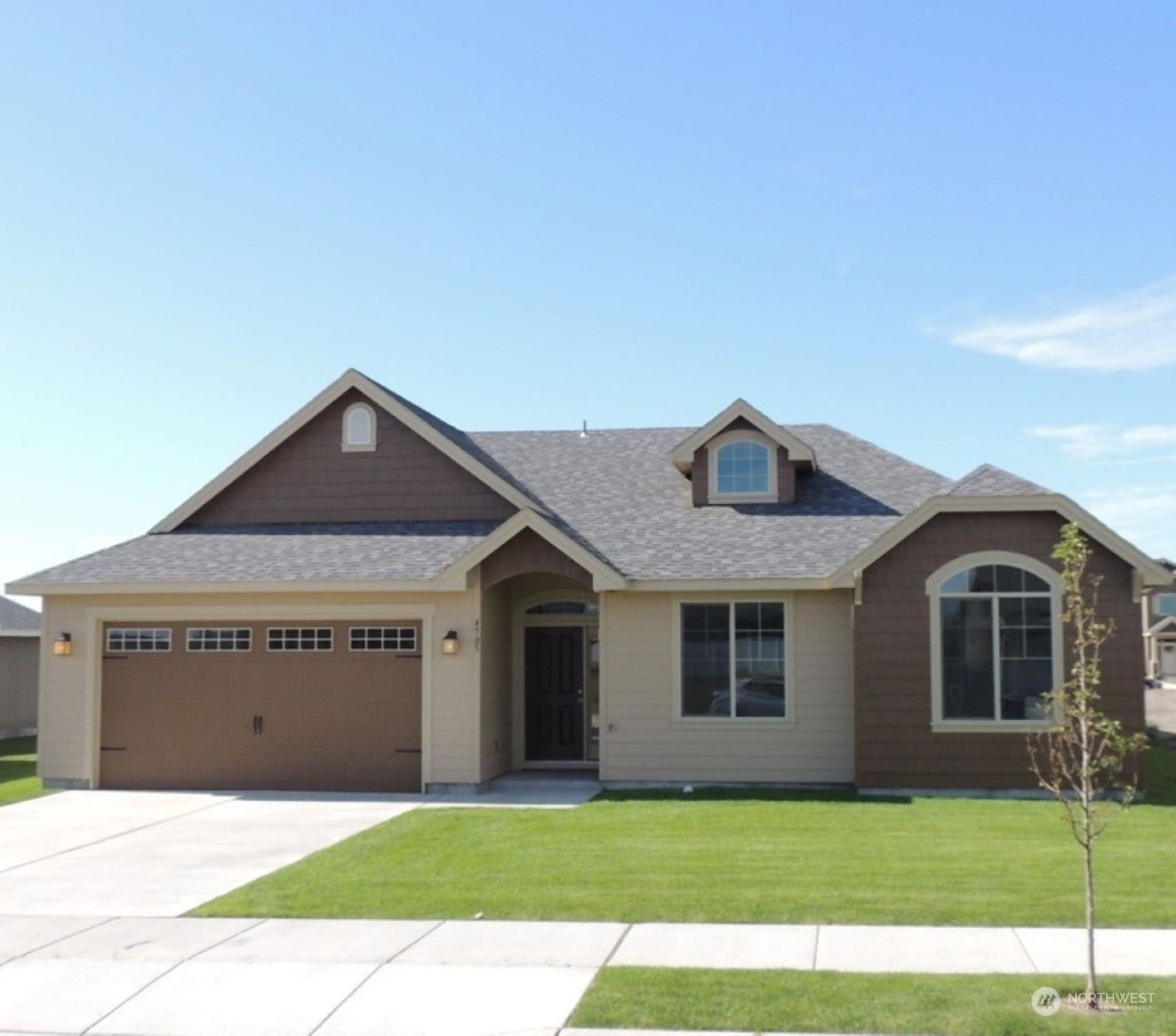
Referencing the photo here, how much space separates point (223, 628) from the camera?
62.7 feet

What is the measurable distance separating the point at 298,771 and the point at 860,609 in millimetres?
7877

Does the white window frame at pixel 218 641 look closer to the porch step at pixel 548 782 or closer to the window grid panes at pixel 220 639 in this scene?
the window grid panes at pixel 220 639

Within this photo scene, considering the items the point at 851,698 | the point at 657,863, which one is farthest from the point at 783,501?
the point at 657,863

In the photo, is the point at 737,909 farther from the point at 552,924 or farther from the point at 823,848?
the point at 823,848

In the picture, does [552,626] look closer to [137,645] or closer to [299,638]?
[299,638]

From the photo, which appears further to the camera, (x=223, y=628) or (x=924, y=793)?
(x=223, y=628)

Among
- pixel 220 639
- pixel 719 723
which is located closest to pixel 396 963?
pixel 719 723

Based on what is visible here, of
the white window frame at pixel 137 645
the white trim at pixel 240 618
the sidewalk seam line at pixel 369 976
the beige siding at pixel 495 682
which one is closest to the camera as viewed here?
the sidewalk seam line at pixel 369 976

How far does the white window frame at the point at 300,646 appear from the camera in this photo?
61.8ft

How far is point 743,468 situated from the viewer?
21.2m

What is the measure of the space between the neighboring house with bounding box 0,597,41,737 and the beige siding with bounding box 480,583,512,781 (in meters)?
15.0

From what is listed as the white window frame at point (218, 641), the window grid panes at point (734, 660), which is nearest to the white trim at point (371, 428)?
the white window frame at point (218, 641)

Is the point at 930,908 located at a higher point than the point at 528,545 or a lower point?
lower

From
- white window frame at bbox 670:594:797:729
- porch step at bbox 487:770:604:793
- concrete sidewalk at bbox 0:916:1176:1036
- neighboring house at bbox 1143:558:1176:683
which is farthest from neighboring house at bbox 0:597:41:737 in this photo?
neighboring house at bbox 1143:558:1176:683
